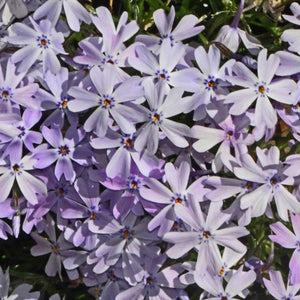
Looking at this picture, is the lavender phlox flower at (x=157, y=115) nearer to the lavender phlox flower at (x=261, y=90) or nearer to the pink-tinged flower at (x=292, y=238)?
the lavender phlox flower at (x=261, y=90)

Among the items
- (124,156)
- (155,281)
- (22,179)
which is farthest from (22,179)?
(155,281)

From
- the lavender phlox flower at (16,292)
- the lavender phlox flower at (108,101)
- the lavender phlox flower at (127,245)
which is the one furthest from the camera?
the lavender phlox flower at (16,292)

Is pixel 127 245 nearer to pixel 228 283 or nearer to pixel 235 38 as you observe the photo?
pixel 228 283

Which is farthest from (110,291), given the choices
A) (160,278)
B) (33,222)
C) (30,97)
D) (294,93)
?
(294,93)

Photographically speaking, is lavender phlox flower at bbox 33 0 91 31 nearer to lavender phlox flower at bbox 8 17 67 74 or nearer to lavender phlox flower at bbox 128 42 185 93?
lavender phlox flower at bbox 8 17 67 74

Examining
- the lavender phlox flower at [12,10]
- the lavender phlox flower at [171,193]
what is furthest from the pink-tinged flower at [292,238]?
the lavender phlox flower at [12,10]

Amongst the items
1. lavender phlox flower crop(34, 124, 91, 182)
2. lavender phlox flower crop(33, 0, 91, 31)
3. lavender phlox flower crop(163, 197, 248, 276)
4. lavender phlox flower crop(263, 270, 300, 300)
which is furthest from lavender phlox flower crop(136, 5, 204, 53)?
lavender phlox flower crop(263, 270, 300, 300)
